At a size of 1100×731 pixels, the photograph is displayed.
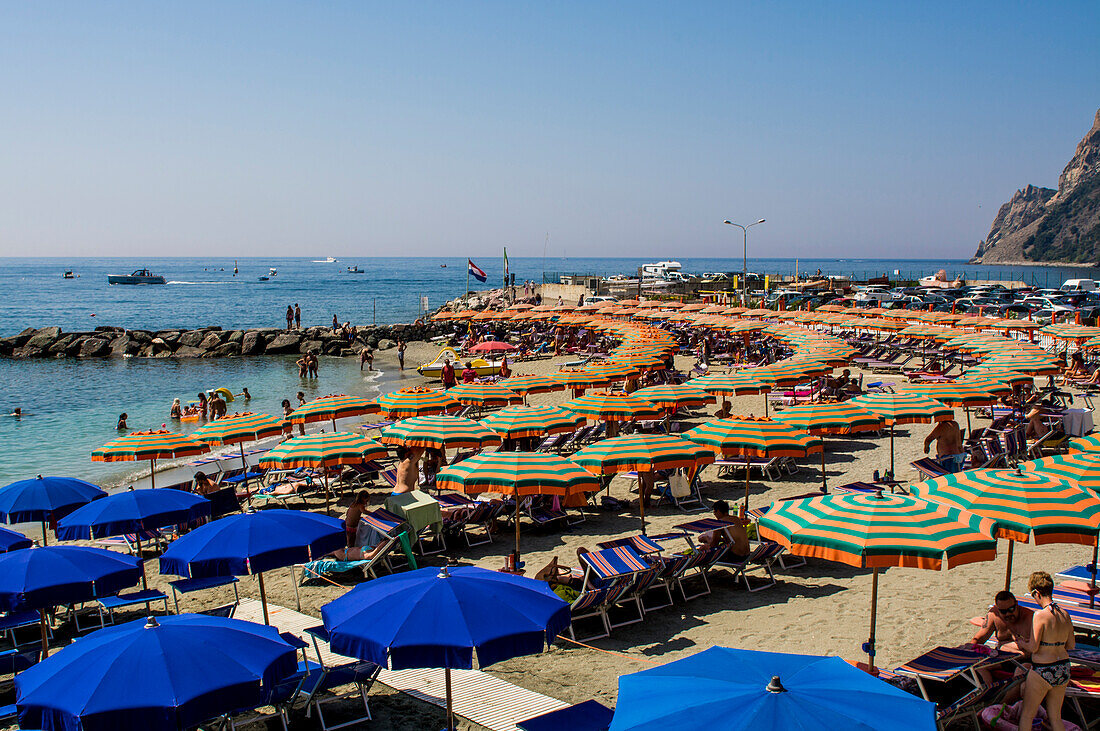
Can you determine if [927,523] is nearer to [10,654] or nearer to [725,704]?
[725,704]

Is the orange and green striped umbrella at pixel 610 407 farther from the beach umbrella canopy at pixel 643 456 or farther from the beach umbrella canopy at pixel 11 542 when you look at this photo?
the beach umbrella canopy at pixel 11 542

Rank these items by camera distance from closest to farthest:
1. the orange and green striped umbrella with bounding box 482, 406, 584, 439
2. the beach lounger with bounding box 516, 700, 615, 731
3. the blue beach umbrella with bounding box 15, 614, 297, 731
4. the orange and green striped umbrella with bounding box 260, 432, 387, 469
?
1. the blue beach umbrella with bounding box 15, 614, 297, 731
2. the beach lounger with bounding box 516, 700, 615, 731
3. the orange and green striped umbrella with bounding box 260, 432, 387, 469
4. the orange and green striped umbrella with bounding box 482, 406, 584, 439

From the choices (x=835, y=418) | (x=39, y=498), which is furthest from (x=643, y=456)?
(x=39, y=498)

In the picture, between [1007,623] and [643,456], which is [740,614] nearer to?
[643,456]

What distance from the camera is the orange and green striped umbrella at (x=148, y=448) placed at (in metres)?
13.9

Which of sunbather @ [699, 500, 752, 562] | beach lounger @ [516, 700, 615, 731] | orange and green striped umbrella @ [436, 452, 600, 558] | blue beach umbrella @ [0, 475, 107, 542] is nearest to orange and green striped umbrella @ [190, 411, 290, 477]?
blue beach umbrella @ [0, 475, 107, 542]

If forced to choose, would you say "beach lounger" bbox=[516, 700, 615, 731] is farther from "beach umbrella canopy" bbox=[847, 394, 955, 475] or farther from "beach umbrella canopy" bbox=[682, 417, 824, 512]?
"beach umbrella canopy" bbox=[847, 394, 955, 475]

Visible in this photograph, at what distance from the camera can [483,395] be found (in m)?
17.0

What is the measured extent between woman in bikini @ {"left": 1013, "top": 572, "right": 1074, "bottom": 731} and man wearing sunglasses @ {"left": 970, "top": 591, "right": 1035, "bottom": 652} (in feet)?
2.24

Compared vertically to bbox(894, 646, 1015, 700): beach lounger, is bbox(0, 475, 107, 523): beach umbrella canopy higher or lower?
higher

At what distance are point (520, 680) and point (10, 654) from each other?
16.0 ft

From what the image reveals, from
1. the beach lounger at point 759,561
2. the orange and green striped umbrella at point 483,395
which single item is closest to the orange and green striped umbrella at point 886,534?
the beach lounger at point 759,561

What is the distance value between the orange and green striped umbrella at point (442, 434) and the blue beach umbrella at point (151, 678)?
27.3 feet

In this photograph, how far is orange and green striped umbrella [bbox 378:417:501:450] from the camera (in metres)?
13.3
